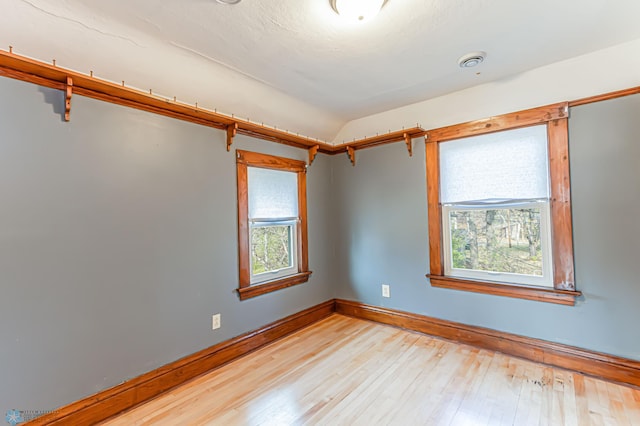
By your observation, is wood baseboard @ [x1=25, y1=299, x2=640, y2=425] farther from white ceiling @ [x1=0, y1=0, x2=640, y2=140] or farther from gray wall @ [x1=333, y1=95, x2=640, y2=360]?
white ceiling @ [x1=0, y1=0, x2=640, y2=140]

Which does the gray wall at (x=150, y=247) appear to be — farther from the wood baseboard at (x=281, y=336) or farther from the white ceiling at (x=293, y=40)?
the white ceiling at (x=293, y=40)

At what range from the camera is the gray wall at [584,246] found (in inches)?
86.2

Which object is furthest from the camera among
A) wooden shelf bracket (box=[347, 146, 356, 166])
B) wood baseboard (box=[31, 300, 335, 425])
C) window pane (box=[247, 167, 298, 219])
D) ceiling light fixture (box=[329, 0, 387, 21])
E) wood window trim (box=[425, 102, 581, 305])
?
wooden shelf bracket (box=[347, 146, 356, 166])

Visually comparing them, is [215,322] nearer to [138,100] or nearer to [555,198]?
[138,100]

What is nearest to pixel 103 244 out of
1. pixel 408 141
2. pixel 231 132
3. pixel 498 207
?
pixel 231 132

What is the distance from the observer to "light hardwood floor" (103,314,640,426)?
6.13 ft

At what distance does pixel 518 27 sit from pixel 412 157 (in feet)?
4.81

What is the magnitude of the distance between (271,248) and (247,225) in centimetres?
46

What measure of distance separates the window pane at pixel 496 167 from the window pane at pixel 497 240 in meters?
0.17

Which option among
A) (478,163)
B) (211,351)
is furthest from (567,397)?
(211,351)

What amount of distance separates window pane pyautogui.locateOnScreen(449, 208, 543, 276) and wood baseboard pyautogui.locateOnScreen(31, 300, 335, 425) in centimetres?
197

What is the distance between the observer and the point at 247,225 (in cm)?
288

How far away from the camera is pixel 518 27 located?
6.23 feet

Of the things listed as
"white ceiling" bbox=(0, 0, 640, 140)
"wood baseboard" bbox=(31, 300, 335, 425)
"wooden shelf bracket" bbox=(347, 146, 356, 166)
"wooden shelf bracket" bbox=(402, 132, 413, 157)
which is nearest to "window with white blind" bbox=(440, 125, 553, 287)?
"wooden shelf bracket" bbox=(402, 132, 413, 157)
